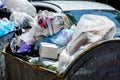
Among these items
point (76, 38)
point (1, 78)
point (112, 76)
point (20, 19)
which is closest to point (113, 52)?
point (112, 76)

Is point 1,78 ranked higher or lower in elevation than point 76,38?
lower

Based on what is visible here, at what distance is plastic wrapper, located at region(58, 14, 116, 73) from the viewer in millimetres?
3605

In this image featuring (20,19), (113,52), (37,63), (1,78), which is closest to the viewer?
(113,52)

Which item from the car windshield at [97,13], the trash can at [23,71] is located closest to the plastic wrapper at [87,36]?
the trash can at [23,71]

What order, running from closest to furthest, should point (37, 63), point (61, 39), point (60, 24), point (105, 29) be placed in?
point (105, 29), point (37, 63), point (61, 39), point (60, 24)

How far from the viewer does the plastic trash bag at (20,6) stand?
6645mm

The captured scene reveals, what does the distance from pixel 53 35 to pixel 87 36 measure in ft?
3.20

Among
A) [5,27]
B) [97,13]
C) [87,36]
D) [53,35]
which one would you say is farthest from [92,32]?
[97,13]

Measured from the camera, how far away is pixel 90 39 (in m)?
3.60

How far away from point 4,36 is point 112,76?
2.46 metres

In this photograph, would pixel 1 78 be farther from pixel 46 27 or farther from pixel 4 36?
pixel 46 27

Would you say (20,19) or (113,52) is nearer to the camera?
(113,52)

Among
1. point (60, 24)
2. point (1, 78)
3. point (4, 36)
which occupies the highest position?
point (60, 24)

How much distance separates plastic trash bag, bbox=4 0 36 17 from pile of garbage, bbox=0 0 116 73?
270 millimetres
